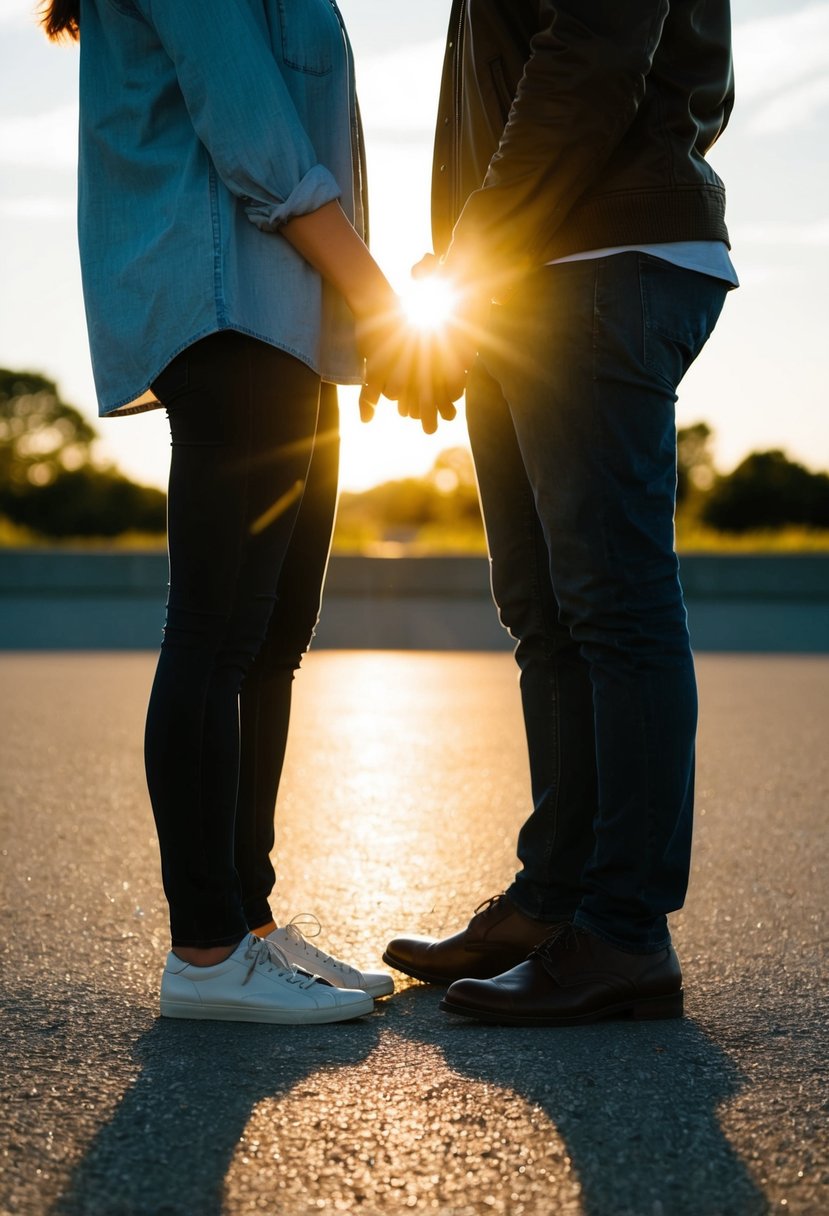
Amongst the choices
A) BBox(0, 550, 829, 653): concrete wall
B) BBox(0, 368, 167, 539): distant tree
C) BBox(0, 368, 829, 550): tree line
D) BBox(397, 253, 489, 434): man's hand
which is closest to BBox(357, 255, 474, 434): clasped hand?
BBox(397, 253, 489, 434): man's hand

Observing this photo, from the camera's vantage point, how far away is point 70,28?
227 centimetres

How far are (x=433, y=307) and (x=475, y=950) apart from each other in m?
1.11

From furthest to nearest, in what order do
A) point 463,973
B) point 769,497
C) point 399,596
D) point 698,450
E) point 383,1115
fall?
1. point 698,450
2. point 769,497
3. point 399,596
4. point 463,973
5. point 383,1115

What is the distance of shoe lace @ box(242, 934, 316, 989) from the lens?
2170mm

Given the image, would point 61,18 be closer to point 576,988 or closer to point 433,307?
point 433,307

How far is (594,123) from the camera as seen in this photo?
207cm

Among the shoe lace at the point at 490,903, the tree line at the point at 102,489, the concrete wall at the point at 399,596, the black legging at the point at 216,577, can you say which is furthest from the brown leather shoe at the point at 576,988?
the tree line at the point at 102,489

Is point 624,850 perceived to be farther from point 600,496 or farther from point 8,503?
point 8,503

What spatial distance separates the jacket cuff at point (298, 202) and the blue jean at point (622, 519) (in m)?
0.38

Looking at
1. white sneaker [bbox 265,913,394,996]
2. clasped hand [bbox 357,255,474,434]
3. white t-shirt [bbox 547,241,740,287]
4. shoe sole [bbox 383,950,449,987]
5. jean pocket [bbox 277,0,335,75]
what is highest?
jean pocket [bbox 277,0,335,75]

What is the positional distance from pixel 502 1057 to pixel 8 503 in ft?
175

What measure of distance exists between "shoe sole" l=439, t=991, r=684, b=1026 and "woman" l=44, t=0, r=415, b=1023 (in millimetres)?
169

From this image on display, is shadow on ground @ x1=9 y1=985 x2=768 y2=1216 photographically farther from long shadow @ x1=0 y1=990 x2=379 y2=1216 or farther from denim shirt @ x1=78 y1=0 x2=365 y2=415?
denim shirt @ x1=78 y1=0 x2=365 y2=415

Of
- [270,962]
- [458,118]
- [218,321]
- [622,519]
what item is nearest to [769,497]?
[458,118]
